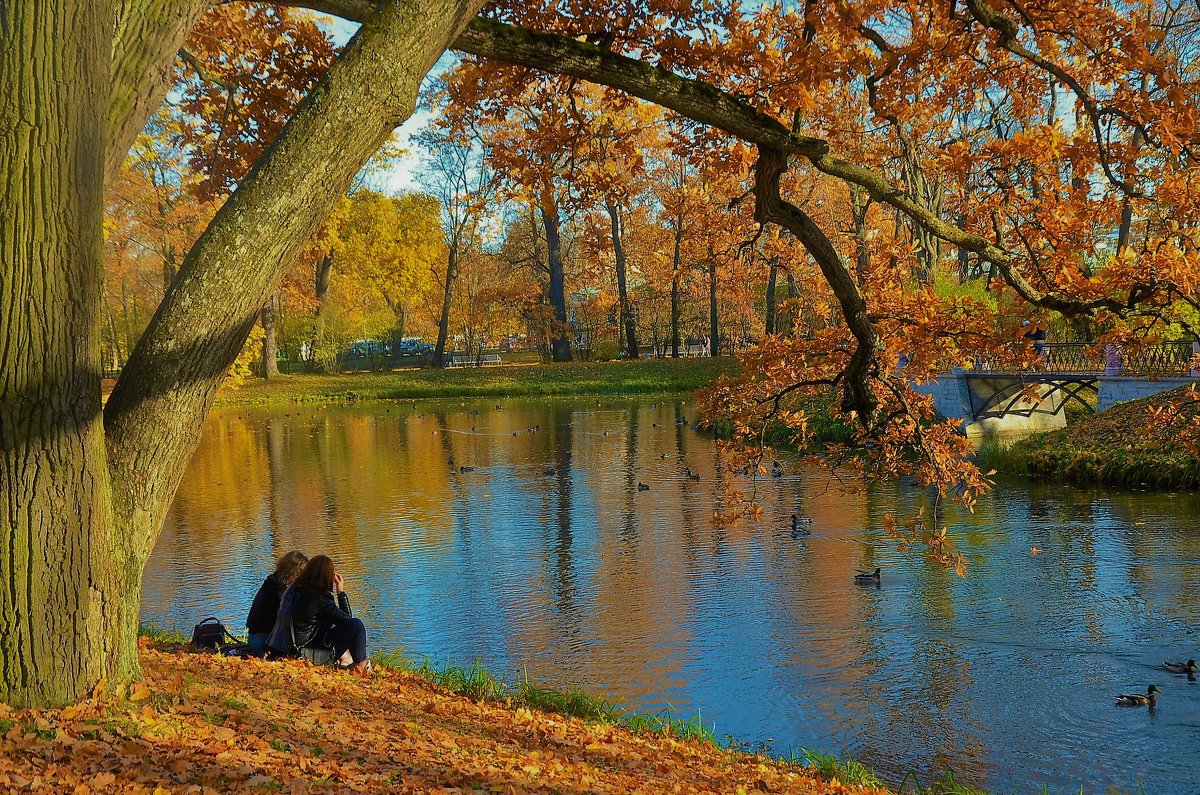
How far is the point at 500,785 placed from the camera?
4895 millimetres

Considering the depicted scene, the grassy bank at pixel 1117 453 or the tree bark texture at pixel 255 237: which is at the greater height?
the tree bark texture at pixel 255 237

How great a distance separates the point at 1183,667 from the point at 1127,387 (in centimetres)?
1483

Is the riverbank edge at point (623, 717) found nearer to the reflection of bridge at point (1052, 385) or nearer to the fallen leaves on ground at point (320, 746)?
the fallen leaves on ground at point (320, 746)

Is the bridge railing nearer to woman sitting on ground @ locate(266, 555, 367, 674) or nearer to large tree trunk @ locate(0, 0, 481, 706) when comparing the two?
woman sitting on ground @ locate(266, 555, 367, 674)

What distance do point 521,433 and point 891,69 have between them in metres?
22.0

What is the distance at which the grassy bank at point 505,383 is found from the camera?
43.5 metres

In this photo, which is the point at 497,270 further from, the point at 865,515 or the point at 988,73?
the point at 988,73

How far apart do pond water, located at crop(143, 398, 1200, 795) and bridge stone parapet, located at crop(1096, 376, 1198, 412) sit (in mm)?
5133

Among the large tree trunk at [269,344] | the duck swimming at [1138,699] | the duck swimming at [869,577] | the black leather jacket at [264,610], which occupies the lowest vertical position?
the duck swimming at [1138,699]

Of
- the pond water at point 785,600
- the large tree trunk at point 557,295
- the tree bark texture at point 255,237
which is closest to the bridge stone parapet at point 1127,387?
the pond water at point 785,600

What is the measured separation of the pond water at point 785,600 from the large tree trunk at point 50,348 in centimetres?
503

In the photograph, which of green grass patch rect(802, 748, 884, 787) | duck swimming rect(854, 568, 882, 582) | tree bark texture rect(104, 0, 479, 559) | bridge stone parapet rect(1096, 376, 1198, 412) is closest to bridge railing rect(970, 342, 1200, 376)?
bridge stone parapet rect(1096, 376, 1198, 412)

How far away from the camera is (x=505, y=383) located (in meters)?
45.0

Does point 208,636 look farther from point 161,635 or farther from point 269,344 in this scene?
point 269,344
